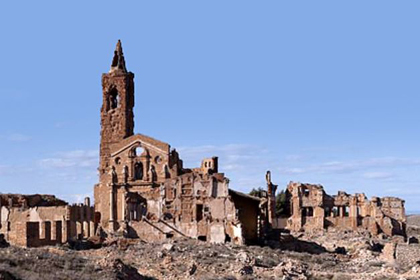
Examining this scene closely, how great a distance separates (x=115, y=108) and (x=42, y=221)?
22.6 m

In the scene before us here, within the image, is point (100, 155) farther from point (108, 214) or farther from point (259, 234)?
point (259, 234)

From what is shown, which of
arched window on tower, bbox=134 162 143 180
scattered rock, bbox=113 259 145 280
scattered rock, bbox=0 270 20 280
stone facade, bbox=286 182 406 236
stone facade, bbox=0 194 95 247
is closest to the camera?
scattered rock, bbox=0 270 20 280

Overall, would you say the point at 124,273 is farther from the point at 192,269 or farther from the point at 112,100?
the point at 112,100

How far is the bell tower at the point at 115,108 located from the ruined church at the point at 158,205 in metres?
0.07

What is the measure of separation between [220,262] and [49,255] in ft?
31.0

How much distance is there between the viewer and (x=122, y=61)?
68125 mm

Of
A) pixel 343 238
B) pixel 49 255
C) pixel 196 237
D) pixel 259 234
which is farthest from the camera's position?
pixel 343 238

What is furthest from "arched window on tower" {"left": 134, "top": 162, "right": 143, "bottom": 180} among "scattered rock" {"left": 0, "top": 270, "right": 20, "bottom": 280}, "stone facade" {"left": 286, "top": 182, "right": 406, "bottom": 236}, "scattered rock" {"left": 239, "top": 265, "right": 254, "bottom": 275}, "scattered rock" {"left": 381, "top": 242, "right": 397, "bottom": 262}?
"scattered rock" {"left": 0, "top": 270, "right": 20, "bottom": 280}

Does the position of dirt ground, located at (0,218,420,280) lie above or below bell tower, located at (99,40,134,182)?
below

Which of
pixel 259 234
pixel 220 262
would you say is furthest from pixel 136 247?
pixel 259 234

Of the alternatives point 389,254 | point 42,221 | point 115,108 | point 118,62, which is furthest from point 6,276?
point 118,62

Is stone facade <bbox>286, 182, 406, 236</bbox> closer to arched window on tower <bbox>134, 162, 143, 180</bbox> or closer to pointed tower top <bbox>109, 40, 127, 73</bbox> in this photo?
arched window on tower <bbox>134, 162, 143, 180</bbox>

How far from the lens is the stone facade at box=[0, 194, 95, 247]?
39281mm

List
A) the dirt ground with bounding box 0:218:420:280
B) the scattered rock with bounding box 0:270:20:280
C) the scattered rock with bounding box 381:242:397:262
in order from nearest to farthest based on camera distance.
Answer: the scattered rock with bounding box 0:270:20:280 < the dirt ground with bounding box 0:218:420:280 < the scattered rock with bounding box 381:242:397:262
